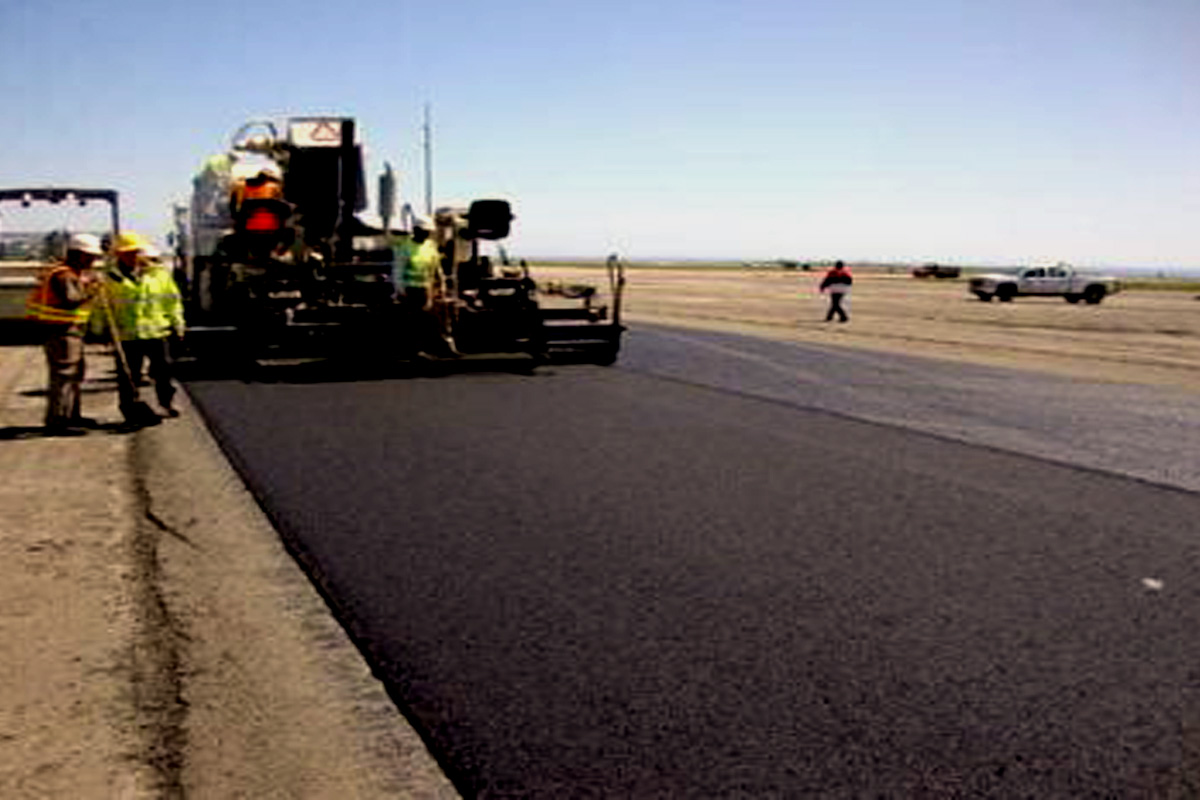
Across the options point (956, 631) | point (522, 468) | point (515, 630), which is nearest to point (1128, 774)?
point (956, 631)

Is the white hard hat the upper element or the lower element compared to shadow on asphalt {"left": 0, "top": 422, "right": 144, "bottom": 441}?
upper

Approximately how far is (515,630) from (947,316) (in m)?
33.7

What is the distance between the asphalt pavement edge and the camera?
3832mm

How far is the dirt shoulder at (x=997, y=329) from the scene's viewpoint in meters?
21.0

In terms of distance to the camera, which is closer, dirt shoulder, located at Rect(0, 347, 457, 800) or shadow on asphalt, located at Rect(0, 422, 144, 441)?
dirt shoulder, located at Rect(0, 347, 457, 800)

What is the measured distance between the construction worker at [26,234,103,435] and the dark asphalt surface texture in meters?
1.28

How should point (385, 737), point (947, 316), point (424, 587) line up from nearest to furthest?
point (385, 737) < point (424, 587) < point (947, 316)

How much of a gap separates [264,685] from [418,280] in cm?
1154

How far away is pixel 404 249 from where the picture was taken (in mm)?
16062

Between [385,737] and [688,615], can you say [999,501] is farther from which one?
[385,737]

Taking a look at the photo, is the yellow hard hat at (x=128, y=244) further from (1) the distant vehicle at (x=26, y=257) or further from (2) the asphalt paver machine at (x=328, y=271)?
(1) the distant vehicle at (x=26, y=257)

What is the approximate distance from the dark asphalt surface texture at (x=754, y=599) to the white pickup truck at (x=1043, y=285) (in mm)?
39759

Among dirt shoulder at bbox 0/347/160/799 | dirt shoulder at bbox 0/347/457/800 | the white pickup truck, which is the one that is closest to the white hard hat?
dirt shoulder at bbox 0/347/160/799

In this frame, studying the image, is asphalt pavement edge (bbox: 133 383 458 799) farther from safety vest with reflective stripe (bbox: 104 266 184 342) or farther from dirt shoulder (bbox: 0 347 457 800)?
safety vest with reflective stripe (bbox: 104 266 184 342)
